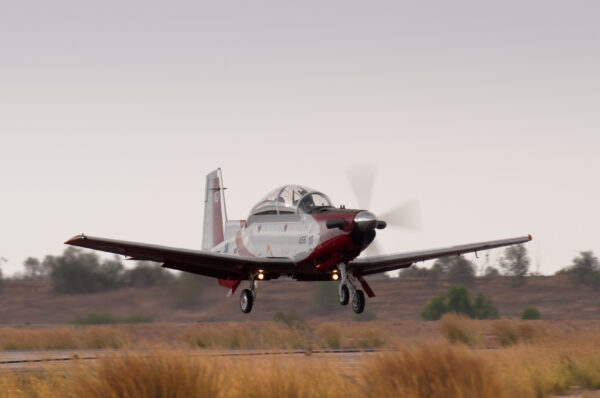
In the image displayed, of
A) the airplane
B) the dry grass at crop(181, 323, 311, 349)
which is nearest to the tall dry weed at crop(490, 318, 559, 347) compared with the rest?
the airplane

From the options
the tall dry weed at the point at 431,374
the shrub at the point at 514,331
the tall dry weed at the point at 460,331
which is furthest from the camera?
the tall dry weed at the point at 460,331

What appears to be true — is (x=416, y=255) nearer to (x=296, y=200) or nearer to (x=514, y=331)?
(x=296, y=200)

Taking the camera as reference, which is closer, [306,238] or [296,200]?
[306,238]

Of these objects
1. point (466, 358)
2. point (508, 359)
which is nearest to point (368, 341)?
point (508, 359)

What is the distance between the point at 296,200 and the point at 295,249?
4.59 ft

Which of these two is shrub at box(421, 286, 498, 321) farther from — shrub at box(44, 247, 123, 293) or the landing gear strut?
the landing gear strut

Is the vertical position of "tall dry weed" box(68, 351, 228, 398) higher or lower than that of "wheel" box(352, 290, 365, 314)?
lower

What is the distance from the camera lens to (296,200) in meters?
25.5

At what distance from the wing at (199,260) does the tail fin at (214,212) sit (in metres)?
4.63

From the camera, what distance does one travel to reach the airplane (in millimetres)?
24312

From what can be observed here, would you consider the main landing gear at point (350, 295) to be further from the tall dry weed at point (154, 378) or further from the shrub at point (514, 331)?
the tall dry weed at point (154, 378)

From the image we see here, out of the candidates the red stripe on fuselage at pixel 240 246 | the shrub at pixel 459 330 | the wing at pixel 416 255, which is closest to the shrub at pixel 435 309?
the shrub at pixel 459 330

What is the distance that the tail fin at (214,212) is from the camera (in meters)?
33.8

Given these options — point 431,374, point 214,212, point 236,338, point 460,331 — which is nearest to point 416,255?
point 460,331
